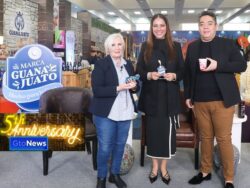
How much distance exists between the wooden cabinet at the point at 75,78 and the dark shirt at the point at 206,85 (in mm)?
4698

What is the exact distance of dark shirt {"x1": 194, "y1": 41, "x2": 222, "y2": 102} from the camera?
2.64 m

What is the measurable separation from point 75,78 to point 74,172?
4457mm

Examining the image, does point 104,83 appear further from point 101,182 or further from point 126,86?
point 101,182

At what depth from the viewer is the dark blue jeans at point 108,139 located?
101 inches

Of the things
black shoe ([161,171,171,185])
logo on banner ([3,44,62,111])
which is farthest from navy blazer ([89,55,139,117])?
logo on banner ([3,44,62,111])

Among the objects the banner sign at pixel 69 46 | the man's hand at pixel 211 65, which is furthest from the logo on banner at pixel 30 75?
the banner sign at pixel 69 46

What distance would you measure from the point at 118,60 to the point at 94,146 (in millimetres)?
1007

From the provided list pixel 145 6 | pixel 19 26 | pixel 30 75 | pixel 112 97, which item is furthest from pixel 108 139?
pixel 145 6

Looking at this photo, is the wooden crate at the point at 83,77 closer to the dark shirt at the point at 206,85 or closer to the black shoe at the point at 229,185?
the dark shirt at the point at 206,85

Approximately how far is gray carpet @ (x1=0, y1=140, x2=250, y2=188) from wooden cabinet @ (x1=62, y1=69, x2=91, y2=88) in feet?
11.4

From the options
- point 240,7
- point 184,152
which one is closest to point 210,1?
point 240,7

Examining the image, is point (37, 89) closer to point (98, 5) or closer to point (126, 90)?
point (126, 90)

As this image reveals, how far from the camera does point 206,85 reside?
266cm

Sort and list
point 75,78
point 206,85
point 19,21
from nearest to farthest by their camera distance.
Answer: point 206,85
point 75,78
point 19,21
